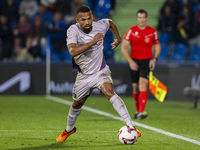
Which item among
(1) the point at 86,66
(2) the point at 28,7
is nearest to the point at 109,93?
(1) the point at 86,66

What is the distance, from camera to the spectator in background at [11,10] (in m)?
17.5

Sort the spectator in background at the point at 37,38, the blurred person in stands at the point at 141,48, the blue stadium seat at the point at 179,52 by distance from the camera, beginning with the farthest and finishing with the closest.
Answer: the blue stadium seat at the point at 179,52
the spectator in background at the point at 37,38
the blurred person in stands at the point at 141,48

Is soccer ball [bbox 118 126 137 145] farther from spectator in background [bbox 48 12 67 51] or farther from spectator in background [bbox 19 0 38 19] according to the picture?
spectator in background [bbox 19 0 38 19]

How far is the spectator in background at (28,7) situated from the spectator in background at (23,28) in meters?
0.97

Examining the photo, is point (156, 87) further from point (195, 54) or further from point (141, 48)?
point (195, 54)

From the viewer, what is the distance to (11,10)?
57.5 ft

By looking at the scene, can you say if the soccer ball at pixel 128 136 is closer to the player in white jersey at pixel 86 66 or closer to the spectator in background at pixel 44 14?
the player in white jersey at pixel 86 66

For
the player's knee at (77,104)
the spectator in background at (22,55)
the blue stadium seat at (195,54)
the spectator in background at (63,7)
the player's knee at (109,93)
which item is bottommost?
the blue stadium seat at (195,54)

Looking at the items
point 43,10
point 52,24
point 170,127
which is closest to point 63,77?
point 52,24

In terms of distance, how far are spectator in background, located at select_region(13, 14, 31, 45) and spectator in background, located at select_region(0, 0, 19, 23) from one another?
407 mm

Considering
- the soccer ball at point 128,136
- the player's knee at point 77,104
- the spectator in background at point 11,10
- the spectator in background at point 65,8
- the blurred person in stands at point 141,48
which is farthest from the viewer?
the spectator in background at point 65,8

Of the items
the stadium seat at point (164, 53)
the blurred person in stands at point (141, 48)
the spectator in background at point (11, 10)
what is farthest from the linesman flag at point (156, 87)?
the spectator in background at point (11, 10)

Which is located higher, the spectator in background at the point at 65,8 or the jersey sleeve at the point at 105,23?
the jersey sleeve at the point at 105,23

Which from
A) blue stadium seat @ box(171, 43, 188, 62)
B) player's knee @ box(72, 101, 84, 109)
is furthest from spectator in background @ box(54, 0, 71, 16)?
player's knee @ box(72, 101, 84, 109)
